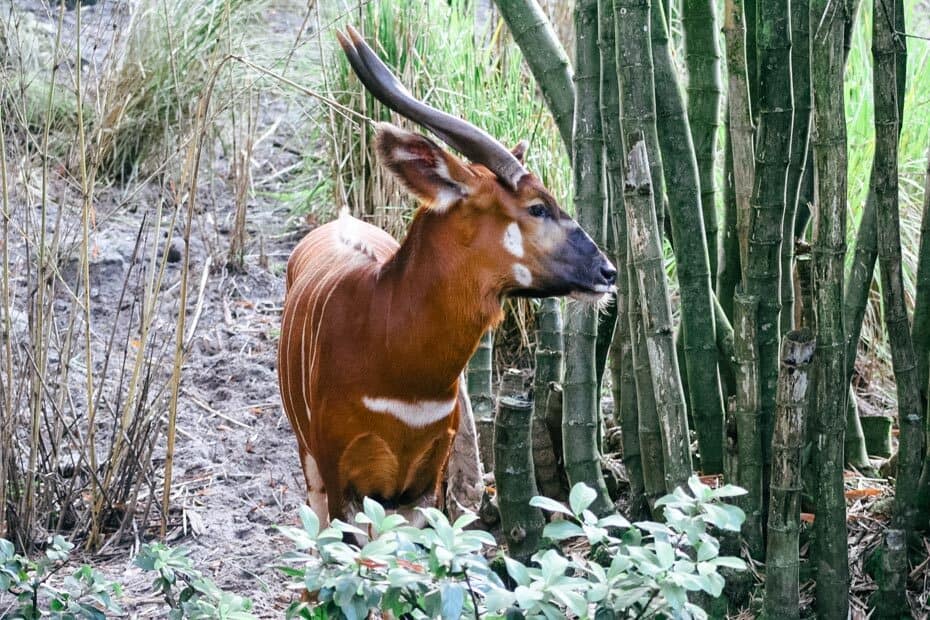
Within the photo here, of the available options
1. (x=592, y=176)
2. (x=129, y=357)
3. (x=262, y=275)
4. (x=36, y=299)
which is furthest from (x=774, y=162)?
(x=262, y=275)

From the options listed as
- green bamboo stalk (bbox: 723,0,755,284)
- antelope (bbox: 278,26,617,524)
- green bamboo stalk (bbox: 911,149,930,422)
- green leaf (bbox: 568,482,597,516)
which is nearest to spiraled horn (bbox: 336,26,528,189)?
antelope (bbox: 278,26,617,524)

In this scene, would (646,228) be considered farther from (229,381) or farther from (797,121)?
(229,381)

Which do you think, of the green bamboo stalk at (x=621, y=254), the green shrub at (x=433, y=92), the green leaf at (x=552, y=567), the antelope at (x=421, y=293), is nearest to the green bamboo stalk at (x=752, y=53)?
the green bamboo stalk at (x=621, y=254)

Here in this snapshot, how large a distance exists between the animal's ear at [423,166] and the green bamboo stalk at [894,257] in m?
1.04

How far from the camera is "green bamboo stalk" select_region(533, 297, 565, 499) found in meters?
3.74

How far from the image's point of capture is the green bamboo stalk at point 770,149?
120 inches

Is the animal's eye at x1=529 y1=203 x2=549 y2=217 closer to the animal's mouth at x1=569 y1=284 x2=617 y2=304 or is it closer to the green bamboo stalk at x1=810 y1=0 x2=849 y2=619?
the animal's mouth at x1=569 y1=284 x2=617 y2=304

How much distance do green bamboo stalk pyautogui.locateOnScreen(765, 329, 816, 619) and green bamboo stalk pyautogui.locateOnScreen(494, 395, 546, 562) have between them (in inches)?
24.1

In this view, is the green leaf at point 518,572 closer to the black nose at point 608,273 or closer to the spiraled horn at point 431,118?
the black nose at point 608,273

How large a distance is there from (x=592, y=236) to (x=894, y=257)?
887 mm

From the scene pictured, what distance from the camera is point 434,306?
3.24 meters

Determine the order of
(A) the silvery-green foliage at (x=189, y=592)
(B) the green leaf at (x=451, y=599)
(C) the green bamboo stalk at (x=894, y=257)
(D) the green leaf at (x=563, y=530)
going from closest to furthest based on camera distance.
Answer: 1. (B) the green leaf at (x=451, y=599)
2. (D) the green leaf at (x=563, y=530)
3. (A) the silvery-green foliage at (x=189, y=592)
4. (C) the green bamboo stalk at (x=894, y=257)

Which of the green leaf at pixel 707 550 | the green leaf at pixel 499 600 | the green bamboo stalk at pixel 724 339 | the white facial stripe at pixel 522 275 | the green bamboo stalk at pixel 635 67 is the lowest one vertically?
the green leaf at pixel 499 600

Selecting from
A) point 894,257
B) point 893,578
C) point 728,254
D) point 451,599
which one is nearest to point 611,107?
point 728,254
